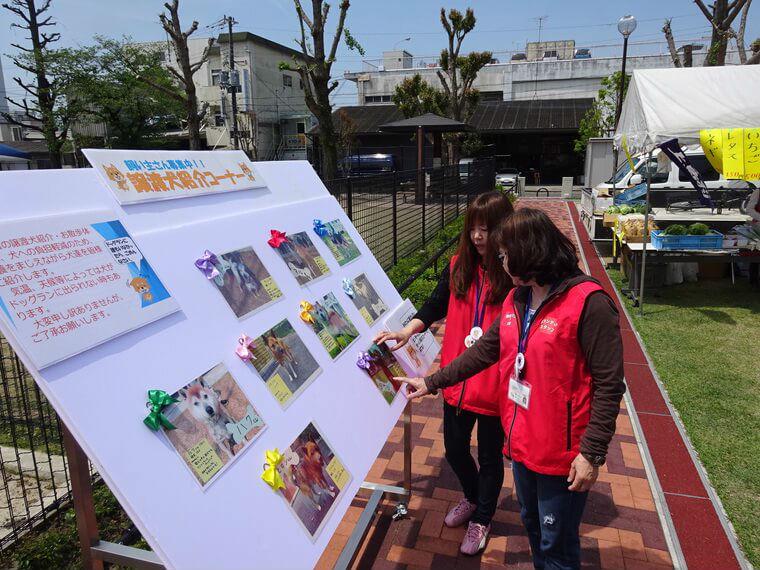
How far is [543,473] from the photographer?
1.84 m

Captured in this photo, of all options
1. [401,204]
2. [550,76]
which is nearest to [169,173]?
[401,204]

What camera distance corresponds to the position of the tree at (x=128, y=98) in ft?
90.7

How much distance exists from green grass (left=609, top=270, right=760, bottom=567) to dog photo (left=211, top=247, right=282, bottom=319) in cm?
270

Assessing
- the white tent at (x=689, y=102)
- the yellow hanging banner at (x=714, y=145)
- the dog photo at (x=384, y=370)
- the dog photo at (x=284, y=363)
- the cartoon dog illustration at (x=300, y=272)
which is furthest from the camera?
the white tent at (x=689, y=102)

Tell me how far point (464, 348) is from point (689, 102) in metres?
5.24

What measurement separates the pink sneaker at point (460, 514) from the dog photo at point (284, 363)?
1.45m

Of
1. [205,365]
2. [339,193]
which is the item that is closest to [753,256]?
[339,193]

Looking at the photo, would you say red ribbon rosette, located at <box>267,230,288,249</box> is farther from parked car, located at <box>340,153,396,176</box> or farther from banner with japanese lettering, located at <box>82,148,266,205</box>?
parked car, located at <box>340,153,396,176</box>

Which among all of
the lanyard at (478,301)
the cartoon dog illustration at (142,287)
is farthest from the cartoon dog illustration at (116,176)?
the lanyard at (478,301)

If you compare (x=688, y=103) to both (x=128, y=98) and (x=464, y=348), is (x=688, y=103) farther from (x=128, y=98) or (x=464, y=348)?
(x=128, y=98)

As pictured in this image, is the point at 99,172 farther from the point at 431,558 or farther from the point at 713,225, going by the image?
the point at 713,225

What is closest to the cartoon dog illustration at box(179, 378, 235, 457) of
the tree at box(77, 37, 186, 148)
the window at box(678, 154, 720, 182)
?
the window at box(678, 154, 720, 182)

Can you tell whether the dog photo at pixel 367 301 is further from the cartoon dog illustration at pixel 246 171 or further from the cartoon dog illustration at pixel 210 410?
the cartoon dog illustration at pixel 210 410

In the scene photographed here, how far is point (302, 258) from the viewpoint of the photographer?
2.21m
